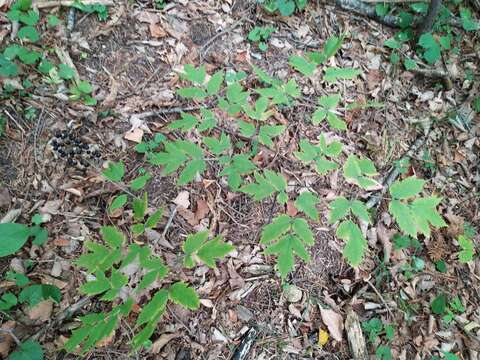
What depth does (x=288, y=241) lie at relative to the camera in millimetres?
1592

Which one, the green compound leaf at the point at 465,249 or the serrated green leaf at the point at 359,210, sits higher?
the serrated green leaf at the point at 359,210

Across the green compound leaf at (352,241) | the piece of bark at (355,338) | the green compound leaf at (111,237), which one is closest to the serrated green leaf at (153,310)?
the green compound leaf at (111,237)

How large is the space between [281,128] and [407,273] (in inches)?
53.5

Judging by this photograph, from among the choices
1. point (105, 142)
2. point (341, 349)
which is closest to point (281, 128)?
point (105, 142)

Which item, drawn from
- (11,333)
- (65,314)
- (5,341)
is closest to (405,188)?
(65,314)

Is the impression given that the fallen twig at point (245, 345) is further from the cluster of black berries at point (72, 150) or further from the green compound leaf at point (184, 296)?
the cluster of black berries at point (72, 150)

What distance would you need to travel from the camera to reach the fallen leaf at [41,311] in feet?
6.49

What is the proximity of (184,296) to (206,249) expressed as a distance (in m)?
0.19

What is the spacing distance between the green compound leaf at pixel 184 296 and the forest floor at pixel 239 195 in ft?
2.63

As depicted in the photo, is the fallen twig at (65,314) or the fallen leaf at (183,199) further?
the fallen leaf at (183,199)

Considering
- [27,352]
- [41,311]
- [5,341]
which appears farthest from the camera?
[41,311]

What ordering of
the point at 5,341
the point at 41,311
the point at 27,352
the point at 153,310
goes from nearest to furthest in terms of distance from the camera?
1. the point at 153,310
2. the point at 27,352
3. the point at 5,341
4. the point at 41,311

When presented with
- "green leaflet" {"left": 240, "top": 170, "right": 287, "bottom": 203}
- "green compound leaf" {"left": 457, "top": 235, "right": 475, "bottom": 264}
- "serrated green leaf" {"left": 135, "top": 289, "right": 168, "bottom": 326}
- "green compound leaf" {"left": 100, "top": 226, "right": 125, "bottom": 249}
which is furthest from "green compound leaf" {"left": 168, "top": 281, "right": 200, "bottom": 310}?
"green compound leaf" {"left": 457, "top": 235, "right": 475, "bottom": 264}

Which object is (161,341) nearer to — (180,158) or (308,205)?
(180,158)
